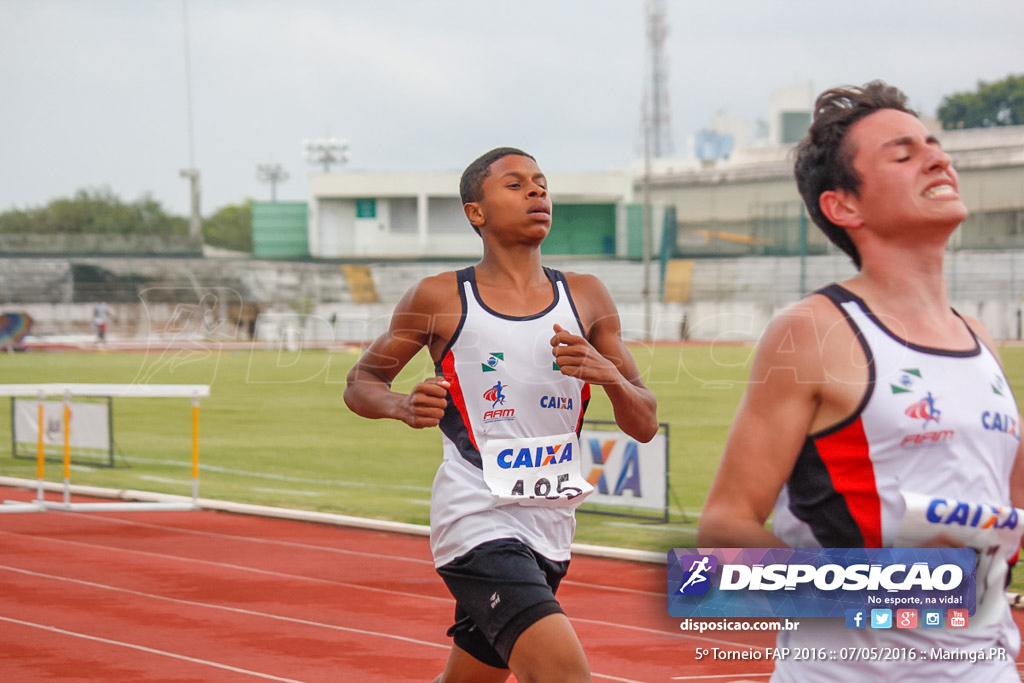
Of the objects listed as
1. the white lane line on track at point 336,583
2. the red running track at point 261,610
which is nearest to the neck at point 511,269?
the red running track at point 261,610

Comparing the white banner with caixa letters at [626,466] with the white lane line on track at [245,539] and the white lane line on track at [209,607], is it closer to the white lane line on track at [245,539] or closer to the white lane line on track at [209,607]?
the white lane line on track at [245,539]

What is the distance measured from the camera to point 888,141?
1955mm

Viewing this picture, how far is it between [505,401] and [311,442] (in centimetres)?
1325

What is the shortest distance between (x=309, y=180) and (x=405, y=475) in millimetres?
46207

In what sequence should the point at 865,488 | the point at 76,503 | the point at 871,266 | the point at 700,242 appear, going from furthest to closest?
the point at 700,242 < the point at 76,503 < the point at 871,266 < the point at 865,488

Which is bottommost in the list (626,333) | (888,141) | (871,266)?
(626,333)

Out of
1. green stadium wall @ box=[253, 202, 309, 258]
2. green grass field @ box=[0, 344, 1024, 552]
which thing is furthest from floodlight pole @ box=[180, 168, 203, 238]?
green grass field @ box=[0, 344, 1024, 552]

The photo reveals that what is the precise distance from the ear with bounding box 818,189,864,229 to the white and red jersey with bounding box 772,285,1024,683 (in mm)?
141

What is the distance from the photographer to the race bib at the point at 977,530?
5.96 feet

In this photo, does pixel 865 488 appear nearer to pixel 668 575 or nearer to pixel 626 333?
pixel 668 575

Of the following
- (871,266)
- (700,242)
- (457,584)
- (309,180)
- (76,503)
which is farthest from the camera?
(309,180)

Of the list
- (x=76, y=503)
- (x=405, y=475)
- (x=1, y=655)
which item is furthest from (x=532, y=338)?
(x=405, y=475)

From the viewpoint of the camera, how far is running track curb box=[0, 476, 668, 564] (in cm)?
837

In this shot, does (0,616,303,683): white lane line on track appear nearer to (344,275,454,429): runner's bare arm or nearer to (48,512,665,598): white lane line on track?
(48,512,665,598): white lane line on track
